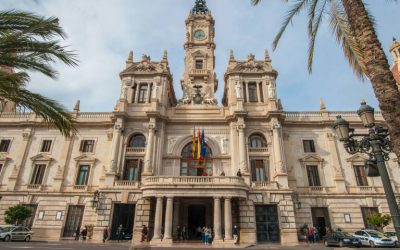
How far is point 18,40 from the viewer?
312 inches

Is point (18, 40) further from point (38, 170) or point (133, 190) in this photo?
point (38, 170)

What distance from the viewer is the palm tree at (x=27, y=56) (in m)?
7.91

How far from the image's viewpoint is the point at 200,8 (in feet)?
153

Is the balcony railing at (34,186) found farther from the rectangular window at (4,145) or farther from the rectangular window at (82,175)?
the rectangular window at (4,145)

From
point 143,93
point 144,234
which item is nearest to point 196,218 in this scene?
point 144,234

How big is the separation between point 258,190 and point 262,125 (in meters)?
7.54

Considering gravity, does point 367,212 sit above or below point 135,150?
below

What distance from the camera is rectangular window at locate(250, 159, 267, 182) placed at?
2704cm

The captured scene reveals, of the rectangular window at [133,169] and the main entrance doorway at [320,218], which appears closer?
the main entrance doorway at [320,218]

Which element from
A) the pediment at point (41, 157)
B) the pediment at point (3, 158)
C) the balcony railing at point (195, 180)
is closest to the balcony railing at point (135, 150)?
the balcony railing at point (195, 180)

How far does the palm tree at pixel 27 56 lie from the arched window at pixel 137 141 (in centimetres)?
2014

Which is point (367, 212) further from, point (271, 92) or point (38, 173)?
point (38, 173)

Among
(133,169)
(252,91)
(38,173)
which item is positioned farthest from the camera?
(252,91)

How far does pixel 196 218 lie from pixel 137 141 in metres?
10.6
